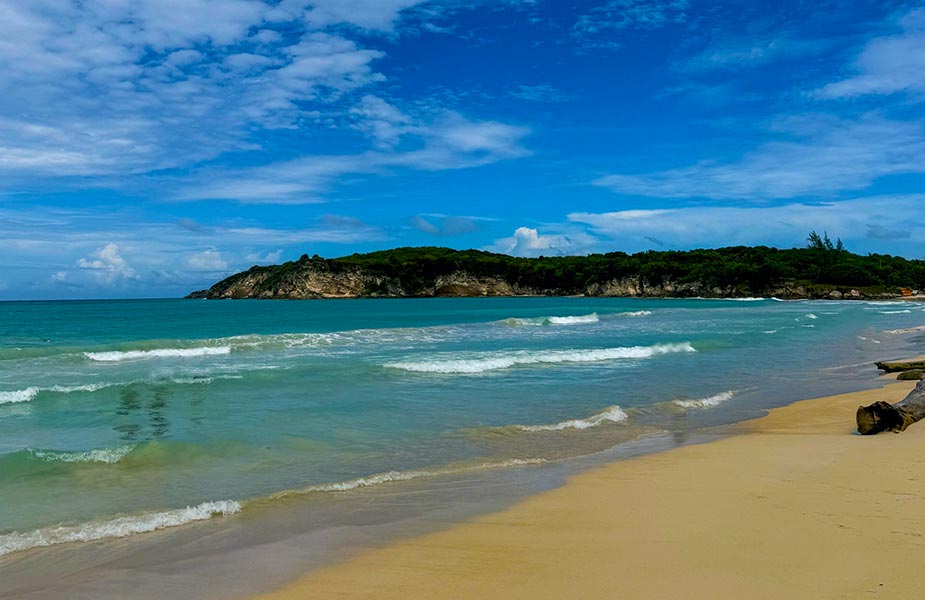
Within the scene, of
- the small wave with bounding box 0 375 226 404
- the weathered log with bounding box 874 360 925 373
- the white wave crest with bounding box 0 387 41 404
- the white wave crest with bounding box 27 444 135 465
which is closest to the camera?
the white wave crest with bounding box 27 444 135 465

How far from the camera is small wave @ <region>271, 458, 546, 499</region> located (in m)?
7.42

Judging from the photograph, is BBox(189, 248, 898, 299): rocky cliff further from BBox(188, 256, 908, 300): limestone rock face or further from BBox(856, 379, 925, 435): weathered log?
BBox(856, 379, 925, 435): weathered log

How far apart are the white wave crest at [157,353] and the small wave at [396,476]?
795 inches

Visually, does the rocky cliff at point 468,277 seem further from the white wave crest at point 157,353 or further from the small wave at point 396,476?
the small wave at point 396,476

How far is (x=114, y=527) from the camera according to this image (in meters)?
6.17

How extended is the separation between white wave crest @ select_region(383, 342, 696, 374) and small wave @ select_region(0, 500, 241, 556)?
12.3m

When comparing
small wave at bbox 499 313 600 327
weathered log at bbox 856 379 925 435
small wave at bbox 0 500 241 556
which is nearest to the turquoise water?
small wave at bbox 0 500 241 556

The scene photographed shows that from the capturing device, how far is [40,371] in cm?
2061

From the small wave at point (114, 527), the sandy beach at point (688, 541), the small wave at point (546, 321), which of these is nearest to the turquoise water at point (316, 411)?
the small wave at point (114, 527)

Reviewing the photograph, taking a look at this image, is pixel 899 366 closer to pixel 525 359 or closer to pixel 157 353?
pixel 525 359

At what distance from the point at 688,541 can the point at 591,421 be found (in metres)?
6.15

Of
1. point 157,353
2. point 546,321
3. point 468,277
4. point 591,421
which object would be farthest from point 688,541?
point 468,277

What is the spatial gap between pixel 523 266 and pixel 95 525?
138305 millimetres

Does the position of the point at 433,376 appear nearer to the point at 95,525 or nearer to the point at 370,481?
the point at 370,481
